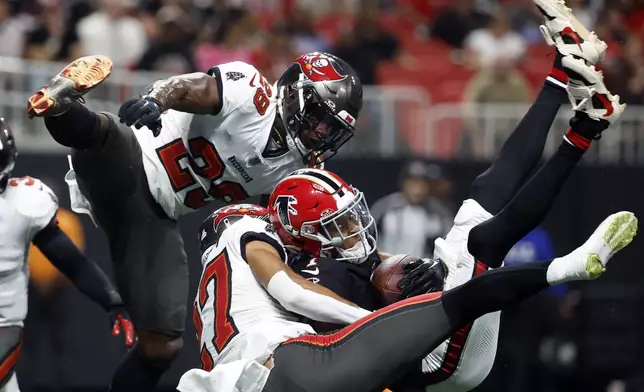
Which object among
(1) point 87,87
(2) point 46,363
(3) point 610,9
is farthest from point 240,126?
(3) point 610,9

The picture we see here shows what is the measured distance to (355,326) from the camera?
12.0 ft

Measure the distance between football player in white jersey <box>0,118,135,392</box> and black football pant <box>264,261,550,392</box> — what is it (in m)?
1.44

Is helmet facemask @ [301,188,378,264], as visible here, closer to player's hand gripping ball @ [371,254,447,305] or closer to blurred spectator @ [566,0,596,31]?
player's hand gripping ball @ [371,254,447,305]

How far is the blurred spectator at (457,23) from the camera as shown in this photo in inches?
396

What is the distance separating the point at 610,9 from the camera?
31.3 ft

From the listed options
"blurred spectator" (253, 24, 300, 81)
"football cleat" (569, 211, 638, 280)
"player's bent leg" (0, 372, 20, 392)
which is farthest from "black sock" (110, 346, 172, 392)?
"blurred spectator" (253, 24, 300, 81)

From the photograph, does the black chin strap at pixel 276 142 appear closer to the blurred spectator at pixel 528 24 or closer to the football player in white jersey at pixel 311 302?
the football player in white jersey at pixel 311 302

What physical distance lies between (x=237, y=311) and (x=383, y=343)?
57cm

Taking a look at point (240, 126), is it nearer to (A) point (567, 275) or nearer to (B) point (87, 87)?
(B) point (87, 87)

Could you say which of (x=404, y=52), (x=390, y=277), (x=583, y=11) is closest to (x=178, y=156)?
(x=390, y=277)

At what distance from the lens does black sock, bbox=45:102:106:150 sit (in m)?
4.48

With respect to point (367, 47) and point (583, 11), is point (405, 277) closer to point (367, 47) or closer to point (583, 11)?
point (367, 47)

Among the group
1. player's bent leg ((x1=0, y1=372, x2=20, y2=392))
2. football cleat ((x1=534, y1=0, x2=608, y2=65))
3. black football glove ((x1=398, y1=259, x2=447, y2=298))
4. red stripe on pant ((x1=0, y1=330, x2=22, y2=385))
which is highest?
football cleat ((x1=534, y1=0, x2=608, y2=65))

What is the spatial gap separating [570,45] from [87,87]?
5.61 ft
